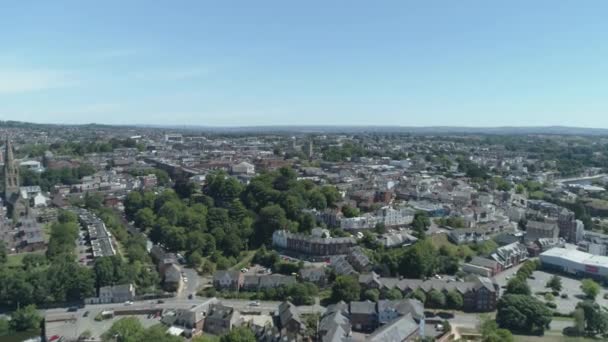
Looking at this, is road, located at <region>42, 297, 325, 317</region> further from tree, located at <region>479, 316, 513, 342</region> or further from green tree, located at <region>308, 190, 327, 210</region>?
green tree, located at <region>308, 190, 327, 210</region>

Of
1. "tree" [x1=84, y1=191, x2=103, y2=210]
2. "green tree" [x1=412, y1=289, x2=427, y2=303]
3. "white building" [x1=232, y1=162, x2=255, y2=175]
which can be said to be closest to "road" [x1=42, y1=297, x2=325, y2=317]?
"green tree" [x1=412, y1=289, x2=427, y2=303]

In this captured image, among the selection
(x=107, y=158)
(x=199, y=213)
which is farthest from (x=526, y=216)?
(x=107, y=158)

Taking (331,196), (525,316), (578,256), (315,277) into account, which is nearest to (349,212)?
(331,196)

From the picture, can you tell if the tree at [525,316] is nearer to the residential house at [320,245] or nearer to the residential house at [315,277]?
the residential house at [315,277]

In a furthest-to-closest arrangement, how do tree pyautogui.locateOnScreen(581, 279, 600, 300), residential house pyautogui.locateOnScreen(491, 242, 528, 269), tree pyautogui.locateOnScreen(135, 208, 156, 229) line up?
tree pyautogui.locateOnScreen(135, 208, 156, 229)
residential house pyautogui.locateOnScreen(491, 242, 528, 269)
tree pyautogui.locateOnScreen(581, 279, 600, 300)

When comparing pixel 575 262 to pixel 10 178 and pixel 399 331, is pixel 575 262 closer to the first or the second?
pixel 399 331
